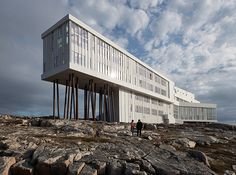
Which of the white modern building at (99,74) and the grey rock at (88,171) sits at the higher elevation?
the white modern building at (99,74)

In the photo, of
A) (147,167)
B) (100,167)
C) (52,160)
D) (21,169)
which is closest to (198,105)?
(147,167)

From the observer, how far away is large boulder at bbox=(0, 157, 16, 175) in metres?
18.3

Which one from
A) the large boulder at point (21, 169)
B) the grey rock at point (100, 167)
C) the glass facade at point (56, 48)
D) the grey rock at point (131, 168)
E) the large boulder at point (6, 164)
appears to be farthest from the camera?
the glass facade at point (56, 48)

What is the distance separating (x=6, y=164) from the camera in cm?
1892

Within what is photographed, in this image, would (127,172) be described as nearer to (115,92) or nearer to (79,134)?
(79,134)

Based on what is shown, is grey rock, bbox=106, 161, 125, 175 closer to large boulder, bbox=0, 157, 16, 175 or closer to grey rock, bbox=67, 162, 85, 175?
grey rock, bbox=67, 162, 85, 175

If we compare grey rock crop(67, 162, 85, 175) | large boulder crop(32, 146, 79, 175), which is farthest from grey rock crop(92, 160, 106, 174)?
large boulder crop(32, 146, 79, 175)

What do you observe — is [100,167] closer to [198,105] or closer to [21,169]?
[21,169]

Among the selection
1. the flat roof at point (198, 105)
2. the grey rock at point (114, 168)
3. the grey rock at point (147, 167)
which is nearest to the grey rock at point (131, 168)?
the grey rock at point (114, 168)

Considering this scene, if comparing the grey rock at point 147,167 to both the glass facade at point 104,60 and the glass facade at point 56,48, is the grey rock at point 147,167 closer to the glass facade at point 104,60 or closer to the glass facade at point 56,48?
the glass facade at point 104,60

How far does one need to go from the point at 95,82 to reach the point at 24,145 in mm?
45046

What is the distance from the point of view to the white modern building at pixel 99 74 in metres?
56.6

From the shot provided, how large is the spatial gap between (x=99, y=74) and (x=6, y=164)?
44.1 metres

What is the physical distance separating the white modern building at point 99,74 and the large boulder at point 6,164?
1376 inches
